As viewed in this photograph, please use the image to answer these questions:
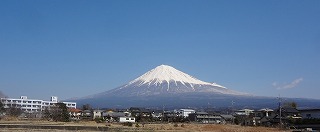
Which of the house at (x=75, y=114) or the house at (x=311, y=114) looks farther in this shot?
the house at (x=75, y=114)

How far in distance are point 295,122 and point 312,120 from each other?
3298 mm

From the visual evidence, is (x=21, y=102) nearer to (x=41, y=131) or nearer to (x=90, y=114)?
(x=90, y=114)

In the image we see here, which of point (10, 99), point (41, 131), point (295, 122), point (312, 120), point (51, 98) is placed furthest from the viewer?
point (51, 98)

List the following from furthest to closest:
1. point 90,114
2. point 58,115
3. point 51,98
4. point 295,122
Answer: point 51,98 → point 90,114 → point 58,115 → point 295,122

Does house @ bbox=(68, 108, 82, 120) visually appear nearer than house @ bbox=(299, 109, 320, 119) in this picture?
No

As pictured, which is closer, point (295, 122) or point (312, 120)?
point (312, 120)

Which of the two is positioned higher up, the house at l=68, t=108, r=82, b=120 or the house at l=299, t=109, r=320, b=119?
the house at l=299, t=109, r=320, b=119

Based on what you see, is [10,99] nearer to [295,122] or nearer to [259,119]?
[259,119]

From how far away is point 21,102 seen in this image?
94.4m

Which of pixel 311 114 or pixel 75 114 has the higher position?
pixel 311 114

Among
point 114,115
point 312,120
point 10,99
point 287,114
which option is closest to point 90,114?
point 114,115

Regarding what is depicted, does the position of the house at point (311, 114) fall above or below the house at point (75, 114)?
above

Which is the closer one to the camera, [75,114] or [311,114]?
[311,114]

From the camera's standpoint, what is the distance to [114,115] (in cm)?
6738
